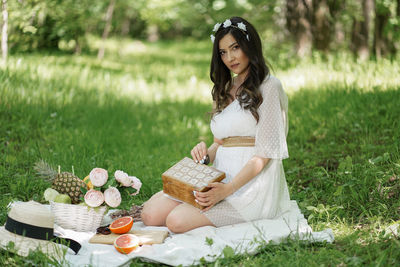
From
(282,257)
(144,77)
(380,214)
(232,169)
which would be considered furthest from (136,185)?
(144,77)

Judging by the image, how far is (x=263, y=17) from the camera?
38.6ft

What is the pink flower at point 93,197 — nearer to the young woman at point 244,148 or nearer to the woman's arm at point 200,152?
the young woman at point 244,148

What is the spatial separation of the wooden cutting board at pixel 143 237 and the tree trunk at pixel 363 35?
6517 millimetres

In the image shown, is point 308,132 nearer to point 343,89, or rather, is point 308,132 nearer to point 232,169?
point 343,89

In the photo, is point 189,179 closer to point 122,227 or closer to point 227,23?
point 122,227

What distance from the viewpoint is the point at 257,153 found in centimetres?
325


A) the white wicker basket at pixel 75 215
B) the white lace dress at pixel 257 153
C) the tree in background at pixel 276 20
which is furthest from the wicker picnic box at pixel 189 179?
the tree in background at pixel 276 20

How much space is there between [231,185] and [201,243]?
1.48 ft

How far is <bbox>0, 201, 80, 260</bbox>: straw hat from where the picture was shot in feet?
9.50

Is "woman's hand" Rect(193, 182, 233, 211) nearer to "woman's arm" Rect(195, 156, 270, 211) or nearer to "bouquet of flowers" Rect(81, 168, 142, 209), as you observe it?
"woman's arm" Rect(195, 156, 270, 211)

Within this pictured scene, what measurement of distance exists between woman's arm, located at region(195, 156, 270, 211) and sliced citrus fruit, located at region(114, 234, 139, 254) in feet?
1.67

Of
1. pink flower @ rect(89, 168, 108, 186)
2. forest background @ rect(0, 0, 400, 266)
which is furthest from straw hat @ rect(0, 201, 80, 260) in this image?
pink flower @ rect(89, 168, 108, 186)

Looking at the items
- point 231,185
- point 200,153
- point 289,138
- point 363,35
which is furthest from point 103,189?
point 363,35

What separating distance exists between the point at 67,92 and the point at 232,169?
4422 mm
